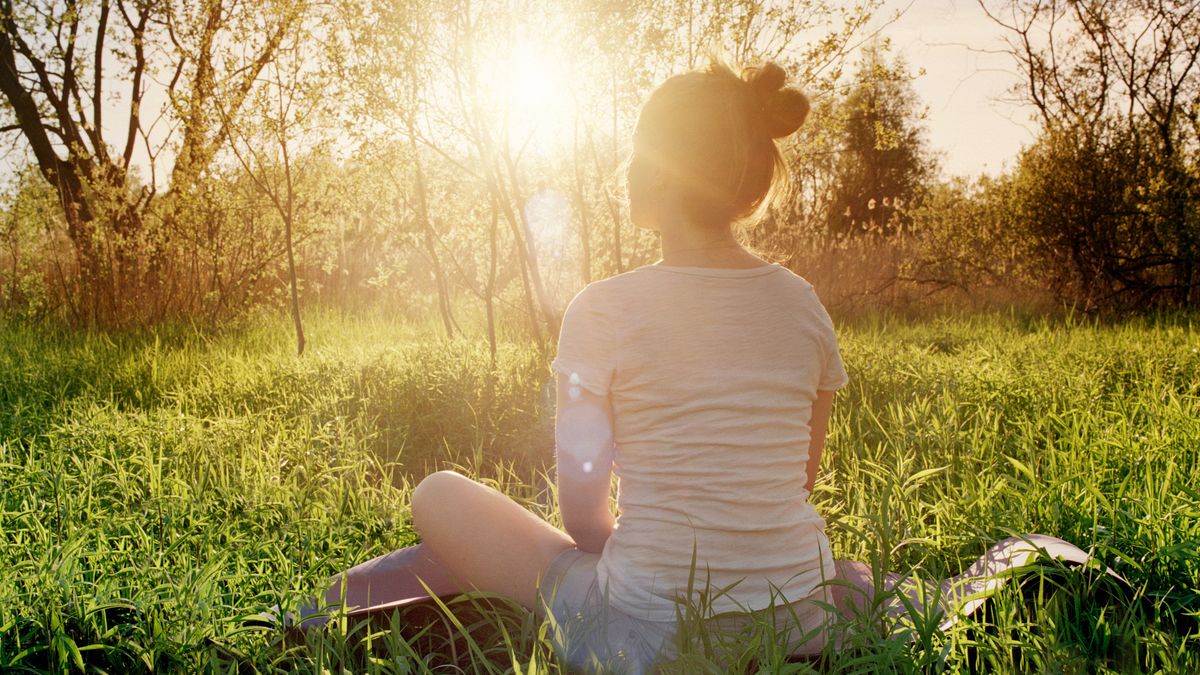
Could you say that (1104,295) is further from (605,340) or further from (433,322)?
(605,340)

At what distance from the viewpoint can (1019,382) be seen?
4.09m

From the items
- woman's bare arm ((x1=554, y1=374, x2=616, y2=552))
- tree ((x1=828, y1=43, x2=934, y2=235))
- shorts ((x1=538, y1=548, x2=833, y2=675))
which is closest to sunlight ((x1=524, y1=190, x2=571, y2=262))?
woman's bare arm ((x1=554, y1=374, x2=616, y2=552))

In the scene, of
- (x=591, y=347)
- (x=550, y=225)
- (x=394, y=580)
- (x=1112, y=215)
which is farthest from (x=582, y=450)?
(x=1112, y=215)

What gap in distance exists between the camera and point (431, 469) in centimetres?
379

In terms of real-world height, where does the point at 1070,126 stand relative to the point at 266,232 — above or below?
above

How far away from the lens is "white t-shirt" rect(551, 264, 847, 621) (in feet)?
5.03

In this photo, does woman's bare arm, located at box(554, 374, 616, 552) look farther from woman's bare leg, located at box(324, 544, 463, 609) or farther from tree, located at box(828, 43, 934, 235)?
tree, located at box(828, 43, 934, 235)

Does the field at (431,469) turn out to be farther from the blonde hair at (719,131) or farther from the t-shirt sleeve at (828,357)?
the blonde hair at (719,131)

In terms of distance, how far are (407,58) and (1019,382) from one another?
4007 millimetres

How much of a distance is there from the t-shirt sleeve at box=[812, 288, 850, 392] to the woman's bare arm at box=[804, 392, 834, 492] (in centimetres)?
3

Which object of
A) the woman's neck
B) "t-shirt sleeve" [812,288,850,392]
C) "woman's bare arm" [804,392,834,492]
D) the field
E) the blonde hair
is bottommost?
the field

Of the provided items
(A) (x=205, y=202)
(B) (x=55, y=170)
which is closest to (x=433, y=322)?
(A) (x=205, y=202)

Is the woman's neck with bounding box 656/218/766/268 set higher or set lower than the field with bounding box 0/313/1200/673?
higher

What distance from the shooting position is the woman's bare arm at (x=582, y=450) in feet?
5.20
